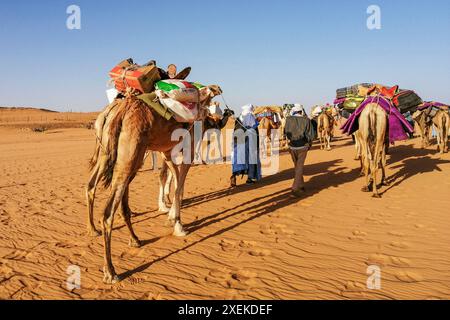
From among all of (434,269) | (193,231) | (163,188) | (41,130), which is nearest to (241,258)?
(193,231)

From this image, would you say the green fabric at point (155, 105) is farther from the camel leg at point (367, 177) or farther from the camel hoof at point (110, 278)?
the camel leg at point (367, 177)

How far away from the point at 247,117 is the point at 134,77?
5.77 m

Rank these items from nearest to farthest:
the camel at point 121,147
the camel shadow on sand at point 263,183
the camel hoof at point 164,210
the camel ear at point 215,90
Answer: the camel at point 121,147, the camel ear at point 215,90, the camel hoof at point 164,210, the camel shadow on sand at point 263,183

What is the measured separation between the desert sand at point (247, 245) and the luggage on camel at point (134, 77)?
265 centimetres

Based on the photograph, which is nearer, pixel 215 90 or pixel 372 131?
pixel 215 90

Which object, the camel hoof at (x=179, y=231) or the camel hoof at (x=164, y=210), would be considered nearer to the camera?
the camel hoof at (x=179, y=231)

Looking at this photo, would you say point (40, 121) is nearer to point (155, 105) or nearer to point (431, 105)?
point (431, 105)

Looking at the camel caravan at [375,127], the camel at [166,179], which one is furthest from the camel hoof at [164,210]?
the camel caravan at [375,127]

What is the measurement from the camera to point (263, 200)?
8219 millimetres

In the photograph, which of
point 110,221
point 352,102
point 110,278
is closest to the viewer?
point 110,278

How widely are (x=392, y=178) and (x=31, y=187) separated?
463 inches

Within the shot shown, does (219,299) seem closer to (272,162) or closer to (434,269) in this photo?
(434,269)

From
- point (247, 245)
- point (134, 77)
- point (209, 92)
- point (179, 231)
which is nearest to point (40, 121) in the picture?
point (209, 92)

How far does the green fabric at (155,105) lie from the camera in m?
4.84
